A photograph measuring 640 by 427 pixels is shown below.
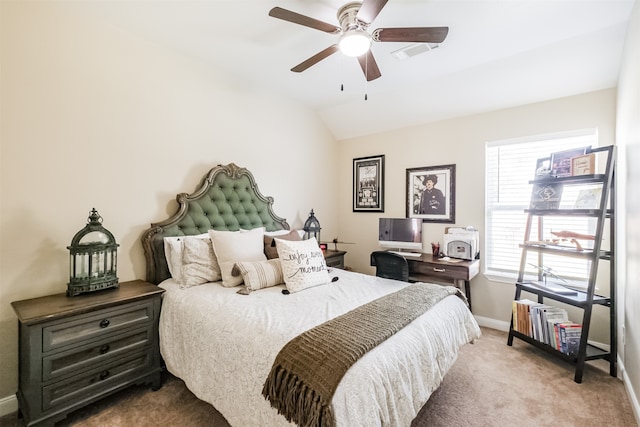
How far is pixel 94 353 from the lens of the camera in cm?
176

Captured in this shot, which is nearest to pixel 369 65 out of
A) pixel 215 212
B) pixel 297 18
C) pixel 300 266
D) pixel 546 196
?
pixel 297 18

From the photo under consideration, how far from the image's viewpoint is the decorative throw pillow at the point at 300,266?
7.22 ft

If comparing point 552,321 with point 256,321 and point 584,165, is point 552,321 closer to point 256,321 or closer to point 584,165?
point 584,165

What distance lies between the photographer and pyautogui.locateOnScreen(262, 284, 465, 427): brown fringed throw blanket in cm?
109

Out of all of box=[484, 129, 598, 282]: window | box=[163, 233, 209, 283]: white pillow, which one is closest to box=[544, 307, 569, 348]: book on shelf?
box=[484, 129, 598, 282]: window

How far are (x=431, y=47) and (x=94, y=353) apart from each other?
3342 mm

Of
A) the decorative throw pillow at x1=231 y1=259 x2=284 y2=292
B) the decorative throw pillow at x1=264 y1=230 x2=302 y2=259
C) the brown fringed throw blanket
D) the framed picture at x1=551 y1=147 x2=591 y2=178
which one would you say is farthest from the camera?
the decorative throw pillow at x1=264 y1=230 x2=302 y2=259

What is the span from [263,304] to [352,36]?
178 centimetres

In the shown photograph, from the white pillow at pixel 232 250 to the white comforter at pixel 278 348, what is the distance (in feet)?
0.39

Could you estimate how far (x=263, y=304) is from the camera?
184 centimetres

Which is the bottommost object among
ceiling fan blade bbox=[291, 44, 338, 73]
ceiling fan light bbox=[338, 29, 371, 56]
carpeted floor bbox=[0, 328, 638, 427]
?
carpeted floor bbox=[0, 328, 638, 427]

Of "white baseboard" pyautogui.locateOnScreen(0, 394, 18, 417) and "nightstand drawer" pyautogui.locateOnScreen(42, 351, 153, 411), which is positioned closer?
"nightstand drawer" pyautogui.locateOnScreen(42, 351, 153, 411)

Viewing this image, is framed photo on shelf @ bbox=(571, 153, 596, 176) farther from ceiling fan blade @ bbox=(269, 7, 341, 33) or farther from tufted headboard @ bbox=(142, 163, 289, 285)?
tufted headboard @ bbox=(142, 163, 289, 285)

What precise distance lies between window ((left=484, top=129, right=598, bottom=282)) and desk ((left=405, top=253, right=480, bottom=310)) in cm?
33
